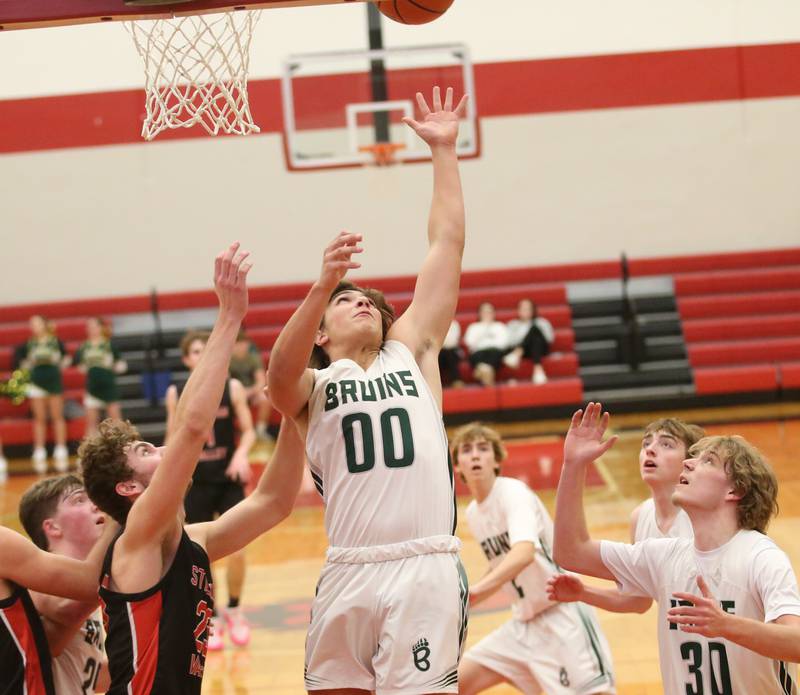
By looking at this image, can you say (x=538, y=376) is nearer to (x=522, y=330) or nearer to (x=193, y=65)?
(x=522, y=330)

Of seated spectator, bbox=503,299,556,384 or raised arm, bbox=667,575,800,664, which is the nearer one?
raised arm, bbox=667,575,800,664

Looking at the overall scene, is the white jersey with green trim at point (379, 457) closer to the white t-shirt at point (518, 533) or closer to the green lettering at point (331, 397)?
the green lettering at point (331, 397)

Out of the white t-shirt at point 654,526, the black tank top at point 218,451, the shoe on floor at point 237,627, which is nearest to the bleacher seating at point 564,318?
the black tank top at point 218,451

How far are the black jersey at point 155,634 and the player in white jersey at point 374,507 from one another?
15.4 inches

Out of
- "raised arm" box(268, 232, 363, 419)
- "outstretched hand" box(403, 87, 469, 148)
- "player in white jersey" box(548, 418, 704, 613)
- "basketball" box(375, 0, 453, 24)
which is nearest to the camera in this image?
"raised arm" box(268, 232, 363, 419)

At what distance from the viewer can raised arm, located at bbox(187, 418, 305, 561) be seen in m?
3.42

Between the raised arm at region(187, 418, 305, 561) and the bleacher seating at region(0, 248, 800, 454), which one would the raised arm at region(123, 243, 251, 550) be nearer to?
the raised arm at region(187, 418, 305, 561)

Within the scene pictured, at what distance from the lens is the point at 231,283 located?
9.57 feet

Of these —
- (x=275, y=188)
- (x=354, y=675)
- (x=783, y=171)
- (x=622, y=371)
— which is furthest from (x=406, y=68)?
(x=354, y=675)

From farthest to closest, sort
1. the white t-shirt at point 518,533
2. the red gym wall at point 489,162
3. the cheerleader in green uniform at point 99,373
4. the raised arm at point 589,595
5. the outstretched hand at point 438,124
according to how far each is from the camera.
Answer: the red gym wall at point 489,162
the cheerleader in green uniform at point 99,373
the white t-shirt at point 518,533
the outstretched hand at point 438,124
the raised arm at point 589,595

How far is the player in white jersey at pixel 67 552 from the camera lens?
10.6ft

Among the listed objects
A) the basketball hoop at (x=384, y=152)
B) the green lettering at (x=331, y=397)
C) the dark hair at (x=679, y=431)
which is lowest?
the dark hair at (x=679, y=431)

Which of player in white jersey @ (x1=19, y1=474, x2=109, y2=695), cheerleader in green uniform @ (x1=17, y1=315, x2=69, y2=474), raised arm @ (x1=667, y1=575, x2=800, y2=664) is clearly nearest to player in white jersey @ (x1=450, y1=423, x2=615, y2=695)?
raised arm @ (x1=667, y1=575, x2=800, y2=664)

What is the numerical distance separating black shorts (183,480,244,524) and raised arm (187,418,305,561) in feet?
10.7
